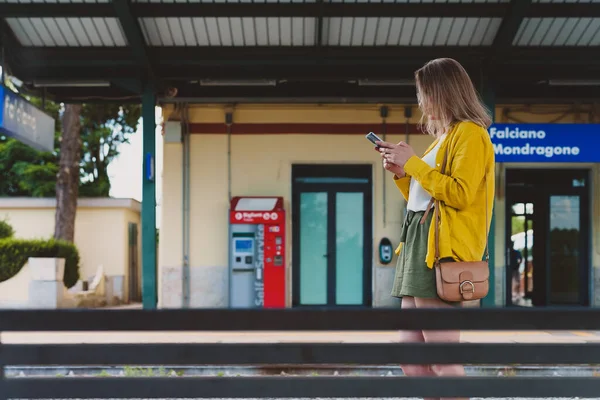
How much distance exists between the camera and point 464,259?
102 inches

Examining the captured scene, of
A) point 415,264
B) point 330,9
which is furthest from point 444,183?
point 330,9

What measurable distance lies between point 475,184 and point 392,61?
7.12 meters

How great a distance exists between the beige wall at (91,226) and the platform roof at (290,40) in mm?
8049

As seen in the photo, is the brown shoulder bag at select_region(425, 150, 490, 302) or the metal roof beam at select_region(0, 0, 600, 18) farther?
the metal roof beam at select_region(0, 0, 600, 18)

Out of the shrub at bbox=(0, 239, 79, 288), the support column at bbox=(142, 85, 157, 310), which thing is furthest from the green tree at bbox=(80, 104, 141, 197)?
the support column at bbox=(142, 85, 157, 310)

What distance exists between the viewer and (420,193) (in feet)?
9.12

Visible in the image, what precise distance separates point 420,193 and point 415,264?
31 cm

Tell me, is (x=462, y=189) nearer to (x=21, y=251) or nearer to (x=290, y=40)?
(x=290, y=40)

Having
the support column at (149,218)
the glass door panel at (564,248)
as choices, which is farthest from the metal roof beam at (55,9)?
the glass door panel at (564,248)

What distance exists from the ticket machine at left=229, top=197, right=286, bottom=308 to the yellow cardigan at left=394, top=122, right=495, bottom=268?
8.91 meters

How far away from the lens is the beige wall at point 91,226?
1756 centimetres

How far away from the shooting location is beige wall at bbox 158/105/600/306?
12.1 metres

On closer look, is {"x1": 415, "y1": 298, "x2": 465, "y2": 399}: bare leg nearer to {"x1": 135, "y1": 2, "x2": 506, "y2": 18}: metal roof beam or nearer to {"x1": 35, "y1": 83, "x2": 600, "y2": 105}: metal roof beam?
{"x1": 135, "y1": 2, "x2": 506, "y2": 18}: metal roof beam

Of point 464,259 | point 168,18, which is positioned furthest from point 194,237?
point 464,259
